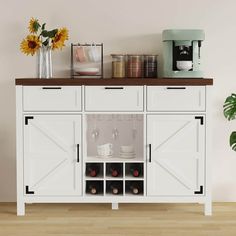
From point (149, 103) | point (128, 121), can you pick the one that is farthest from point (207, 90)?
point (128, 121)

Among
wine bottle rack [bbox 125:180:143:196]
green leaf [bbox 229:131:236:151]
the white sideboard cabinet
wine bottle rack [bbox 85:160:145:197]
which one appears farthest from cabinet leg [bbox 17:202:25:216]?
green leaf [bbox 229:131:236:151]

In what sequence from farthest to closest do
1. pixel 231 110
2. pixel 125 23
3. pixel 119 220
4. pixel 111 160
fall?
pixel 125 23 → pixel 231 110 → pixel 111 160 → pixel 119 220

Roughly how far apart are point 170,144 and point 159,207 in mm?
592

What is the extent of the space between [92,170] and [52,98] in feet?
2.12

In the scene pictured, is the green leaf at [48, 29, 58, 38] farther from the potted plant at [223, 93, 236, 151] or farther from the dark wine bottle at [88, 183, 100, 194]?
the potted plant at [223, 93, 236, 151]

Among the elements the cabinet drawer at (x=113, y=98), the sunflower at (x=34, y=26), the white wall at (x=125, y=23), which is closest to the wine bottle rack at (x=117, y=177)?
the cabinet drawer at (x=113, y=98)

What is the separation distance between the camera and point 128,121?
A: 15.7 feet

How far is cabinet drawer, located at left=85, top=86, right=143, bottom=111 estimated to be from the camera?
14.2 feet

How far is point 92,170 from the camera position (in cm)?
448

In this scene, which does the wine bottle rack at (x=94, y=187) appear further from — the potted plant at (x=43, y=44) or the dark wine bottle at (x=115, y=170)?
the potted plant at (x=43, y=44)

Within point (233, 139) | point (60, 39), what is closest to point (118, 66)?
point (60, 39)

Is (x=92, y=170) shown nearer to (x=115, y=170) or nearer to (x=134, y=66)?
(x=115, y=170)

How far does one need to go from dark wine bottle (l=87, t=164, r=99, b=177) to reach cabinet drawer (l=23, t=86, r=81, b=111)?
505mm

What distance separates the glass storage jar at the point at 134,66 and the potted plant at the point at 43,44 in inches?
21.5
